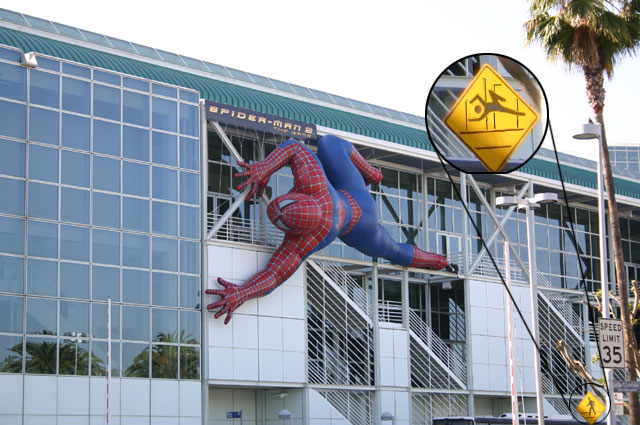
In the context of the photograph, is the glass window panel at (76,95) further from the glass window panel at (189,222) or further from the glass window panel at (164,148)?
the glass window panel at (189,222)

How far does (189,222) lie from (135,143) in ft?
10.1

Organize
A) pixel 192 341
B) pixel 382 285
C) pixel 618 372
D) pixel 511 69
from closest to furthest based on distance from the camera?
1. pixel 511 69
2. pixel 192 341
3. pixel 382 285
4. pixel 618 372

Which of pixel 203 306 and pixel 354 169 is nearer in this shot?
pixel 203 306

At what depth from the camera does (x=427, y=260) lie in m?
41.2

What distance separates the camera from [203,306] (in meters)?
33.7

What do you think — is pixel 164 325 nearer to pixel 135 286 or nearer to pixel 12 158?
pixel 135 286

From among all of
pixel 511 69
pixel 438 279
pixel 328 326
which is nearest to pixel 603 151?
pixel 328 326

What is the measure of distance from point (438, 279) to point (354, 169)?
8.62 meters

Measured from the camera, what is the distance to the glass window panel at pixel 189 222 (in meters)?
33.7

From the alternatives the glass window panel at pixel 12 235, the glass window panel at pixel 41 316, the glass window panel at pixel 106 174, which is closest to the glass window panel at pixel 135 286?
the glass window panel at pixel 41 316

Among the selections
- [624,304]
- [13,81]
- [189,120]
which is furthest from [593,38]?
[13,81]

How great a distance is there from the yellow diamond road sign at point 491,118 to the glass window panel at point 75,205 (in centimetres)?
→ 2548

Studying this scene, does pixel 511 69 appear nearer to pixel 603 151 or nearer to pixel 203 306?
pixel 603 151

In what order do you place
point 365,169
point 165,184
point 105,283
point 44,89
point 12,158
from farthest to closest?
point 365,169 < point 165,184 < point 105,283 < point 44,89 < point 12,158
